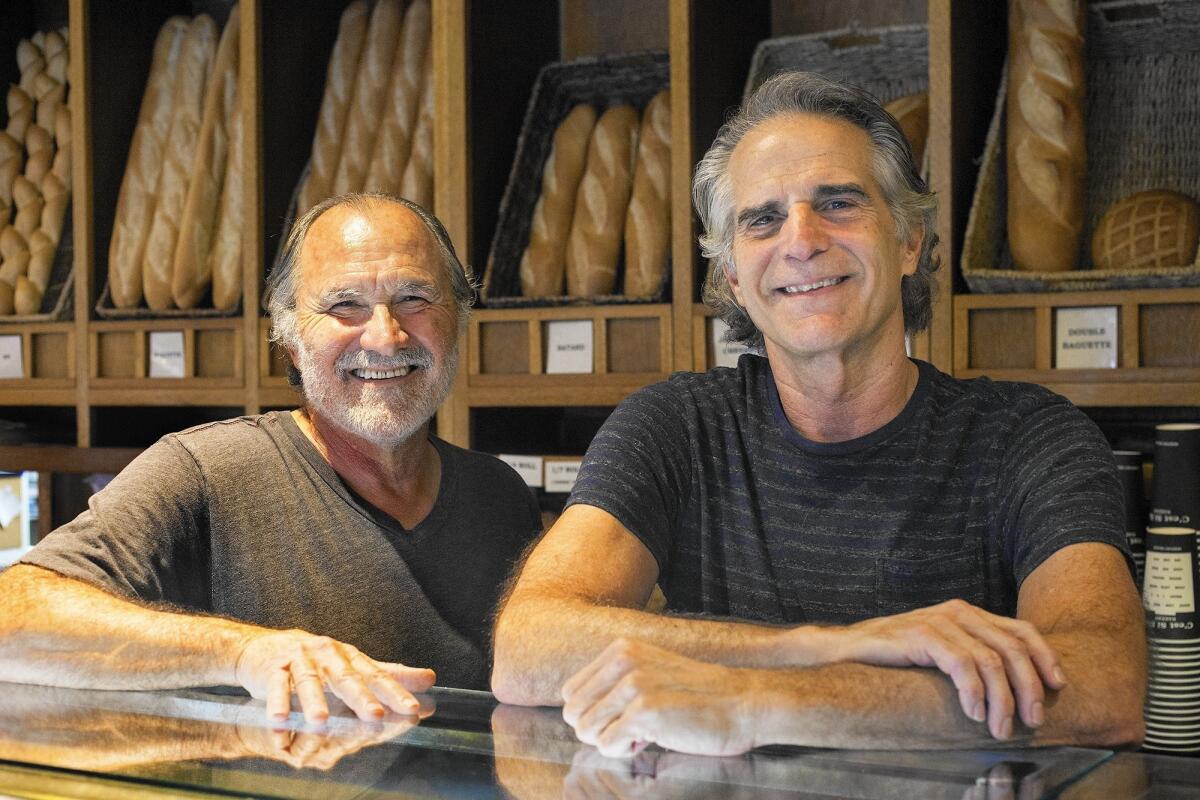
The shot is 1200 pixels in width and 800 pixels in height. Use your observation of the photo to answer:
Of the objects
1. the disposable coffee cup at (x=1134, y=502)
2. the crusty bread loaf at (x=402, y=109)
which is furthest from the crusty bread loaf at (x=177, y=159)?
the disposable coffee cup at (x=1134, y=502)

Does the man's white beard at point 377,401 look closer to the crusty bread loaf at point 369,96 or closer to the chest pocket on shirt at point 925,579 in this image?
the chest pocket on shirt at point 925,579

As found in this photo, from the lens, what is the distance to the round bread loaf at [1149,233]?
1.68m

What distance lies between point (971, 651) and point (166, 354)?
1.79 meters

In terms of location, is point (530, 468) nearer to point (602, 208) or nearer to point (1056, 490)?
point (602, 208)

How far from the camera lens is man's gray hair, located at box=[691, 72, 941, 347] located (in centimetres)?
134

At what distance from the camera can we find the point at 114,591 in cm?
132

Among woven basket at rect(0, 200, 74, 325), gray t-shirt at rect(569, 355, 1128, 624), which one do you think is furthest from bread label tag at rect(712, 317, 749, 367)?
woven basket at rect(0, 200, 74, 325)

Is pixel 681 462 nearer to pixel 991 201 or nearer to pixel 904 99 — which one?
pixel 991 201

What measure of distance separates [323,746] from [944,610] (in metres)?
0.50

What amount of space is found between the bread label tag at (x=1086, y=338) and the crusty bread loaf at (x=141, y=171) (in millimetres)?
1675

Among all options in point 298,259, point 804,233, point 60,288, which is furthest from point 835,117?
point 60,288

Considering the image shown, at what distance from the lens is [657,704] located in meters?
0.79

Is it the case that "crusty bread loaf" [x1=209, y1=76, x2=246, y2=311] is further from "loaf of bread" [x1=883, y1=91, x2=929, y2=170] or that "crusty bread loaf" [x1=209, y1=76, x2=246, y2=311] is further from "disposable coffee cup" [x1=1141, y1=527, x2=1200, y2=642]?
"disposable coffee cup" [x1=1141, y1=527, x2=1200, y2=642]

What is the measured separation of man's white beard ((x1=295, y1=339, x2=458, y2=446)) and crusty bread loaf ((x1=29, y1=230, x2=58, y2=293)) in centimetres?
118
